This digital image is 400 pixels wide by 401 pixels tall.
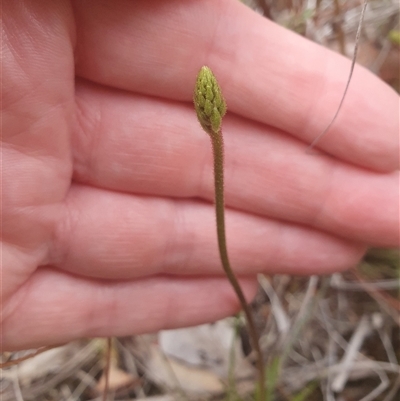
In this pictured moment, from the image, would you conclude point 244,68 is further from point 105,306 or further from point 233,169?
point 105,306

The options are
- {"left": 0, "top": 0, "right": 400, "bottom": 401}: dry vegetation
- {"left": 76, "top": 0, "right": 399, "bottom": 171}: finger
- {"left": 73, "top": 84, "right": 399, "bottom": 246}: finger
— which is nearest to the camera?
{"left": 76, "top": 0, "right": 399, "bottom": 171}: finger

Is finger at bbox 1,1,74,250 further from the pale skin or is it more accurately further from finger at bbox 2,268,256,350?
finger at bbox 2,268,256,350

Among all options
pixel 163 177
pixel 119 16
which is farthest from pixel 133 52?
pixel 163 177

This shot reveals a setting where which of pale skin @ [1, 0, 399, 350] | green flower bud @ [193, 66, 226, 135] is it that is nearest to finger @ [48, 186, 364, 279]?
pale skin @ [1, 0, 399, 350]

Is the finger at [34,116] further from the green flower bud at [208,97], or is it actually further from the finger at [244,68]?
the green flower bud at [208,97]

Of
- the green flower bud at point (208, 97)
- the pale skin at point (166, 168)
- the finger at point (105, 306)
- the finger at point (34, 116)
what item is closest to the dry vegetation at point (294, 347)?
the finger at point (105, 306)

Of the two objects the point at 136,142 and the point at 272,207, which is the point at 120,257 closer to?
the point at 136,142
